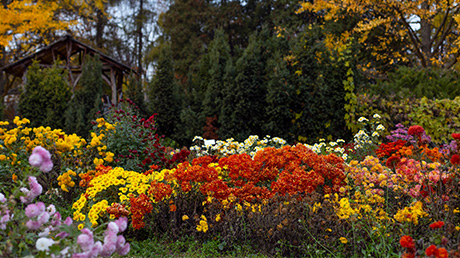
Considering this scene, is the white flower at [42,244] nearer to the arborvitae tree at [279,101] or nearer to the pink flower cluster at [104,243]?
the pink flower cluster at [104,243]

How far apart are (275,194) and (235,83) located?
4.73 meters

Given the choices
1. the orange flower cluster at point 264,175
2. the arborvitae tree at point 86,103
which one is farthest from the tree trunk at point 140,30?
the orange flower cluster at point 264,175

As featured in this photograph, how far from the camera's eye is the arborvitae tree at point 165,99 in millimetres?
8664

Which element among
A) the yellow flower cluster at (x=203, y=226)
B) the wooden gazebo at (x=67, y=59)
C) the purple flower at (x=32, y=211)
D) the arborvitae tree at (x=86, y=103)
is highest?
the wooden gazebo at (x=67, y=59)

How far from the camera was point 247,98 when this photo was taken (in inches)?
299

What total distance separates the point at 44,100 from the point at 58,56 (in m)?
3.86

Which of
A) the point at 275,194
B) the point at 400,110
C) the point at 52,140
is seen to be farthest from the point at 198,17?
the point at 275,194

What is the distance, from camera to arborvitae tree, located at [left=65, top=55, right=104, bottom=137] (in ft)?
28.7

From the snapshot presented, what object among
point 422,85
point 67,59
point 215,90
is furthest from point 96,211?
point 67,59

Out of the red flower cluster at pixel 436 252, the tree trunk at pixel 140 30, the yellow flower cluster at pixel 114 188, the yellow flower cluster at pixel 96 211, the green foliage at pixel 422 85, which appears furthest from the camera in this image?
the tree trunk at pixel 140 30

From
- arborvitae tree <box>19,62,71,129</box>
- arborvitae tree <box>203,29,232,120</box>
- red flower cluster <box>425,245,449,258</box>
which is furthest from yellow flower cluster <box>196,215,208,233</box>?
arborvitae tree <box>19,62,71,129</box>

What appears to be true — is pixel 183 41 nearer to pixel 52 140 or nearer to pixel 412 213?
pixel 52 140

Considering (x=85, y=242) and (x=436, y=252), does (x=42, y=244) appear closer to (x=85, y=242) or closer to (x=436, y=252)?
(x=85, y=242)

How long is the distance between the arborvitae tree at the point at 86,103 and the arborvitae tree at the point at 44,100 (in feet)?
1.20
